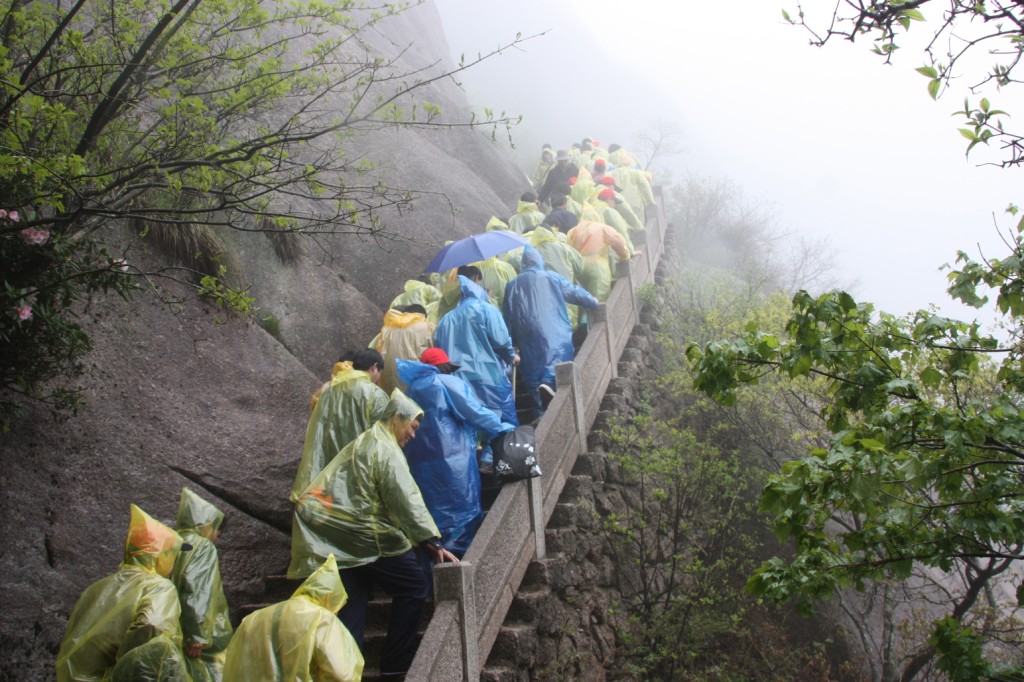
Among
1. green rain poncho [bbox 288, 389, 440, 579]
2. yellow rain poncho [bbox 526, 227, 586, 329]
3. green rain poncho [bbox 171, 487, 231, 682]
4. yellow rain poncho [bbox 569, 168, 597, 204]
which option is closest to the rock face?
green rain poncho [bbox 171, 487, 231, 682]

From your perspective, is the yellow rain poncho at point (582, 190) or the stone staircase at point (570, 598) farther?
the yellow rain poncho at point (582, 190)

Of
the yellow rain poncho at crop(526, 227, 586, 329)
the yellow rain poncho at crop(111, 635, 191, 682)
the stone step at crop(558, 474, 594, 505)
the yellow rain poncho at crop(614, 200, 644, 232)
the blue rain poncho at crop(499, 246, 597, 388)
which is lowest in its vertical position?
the yellow rain poncho at crop(111, 635, 191, 682)

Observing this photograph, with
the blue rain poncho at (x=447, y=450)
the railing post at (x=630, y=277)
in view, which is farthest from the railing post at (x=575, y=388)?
the railing post at (x=630, y=277)

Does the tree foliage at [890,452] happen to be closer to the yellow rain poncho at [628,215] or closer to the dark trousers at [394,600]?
the dark trousers at [394,600]

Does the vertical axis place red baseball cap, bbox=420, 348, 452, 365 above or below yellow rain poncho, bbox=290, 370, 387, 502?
above

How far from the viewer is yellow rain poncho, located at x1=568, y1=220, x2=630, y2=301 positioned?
38.4 feet

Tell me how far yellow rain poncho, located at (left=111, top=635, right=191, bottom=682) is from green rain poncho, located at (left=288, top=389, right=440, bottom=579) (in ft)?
3.41

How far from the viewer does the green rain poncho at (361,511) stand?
17.8 ft

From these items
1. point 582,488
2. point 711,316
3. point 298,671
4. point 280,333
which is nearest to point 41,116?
point 298,671

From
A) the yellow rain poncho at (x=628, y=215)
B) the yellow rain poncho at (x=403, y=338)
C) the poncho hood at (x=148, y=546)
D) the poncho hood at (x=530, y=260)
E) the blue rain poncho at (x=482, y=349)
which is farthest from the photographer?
the yellow rain poncho at (x=628, y=215)

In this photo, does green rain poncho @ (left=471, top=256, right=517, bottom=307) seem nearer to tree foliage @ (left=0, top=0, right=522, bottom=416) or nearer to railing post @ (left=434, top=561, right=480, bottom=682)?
tree foliage @ (left=0, top=0, right=522, bottom=416)

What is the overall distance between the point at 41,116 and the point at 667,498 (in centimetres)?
637

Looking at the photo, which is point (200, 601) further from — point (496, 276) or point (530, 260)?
point (496, 276)

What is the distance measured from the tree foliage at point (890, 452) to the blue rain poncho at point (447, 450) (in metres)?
2.56
